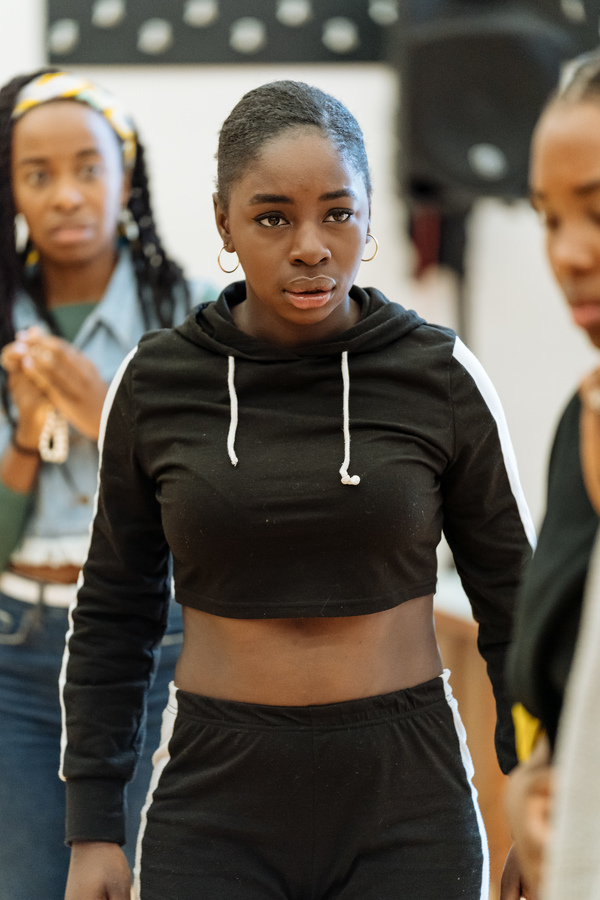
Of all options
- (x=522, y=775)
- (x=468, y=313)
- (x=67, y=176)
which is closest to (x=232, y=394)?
(x=522, y=775)

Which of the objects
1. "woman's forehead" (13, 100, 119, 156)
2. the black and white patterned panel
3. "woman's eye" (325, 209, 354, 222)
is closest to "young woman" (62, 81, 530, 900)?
"woman's eye" (325, 209, 354, 222)

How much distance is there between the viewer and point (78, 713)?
1.25m

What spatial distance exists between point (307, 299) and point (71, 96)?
0.81 m

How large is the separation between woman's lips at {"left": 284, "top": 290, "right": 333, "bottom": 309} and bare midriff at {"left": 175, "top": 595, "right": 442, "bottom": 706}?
324 millimetres

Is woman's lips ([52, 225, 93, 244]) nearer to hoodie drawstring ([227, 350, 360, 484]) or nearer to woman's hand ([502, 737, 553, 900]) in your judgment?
hoodie drawstring ([227, 350, 360, 484])

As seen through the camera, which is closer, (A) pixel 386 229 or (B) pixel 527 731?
(B) pixel 527 731

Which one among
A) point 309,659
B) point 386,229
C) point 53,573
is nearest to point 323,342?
point 309,659

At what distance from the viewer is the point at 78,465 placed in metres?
1.67

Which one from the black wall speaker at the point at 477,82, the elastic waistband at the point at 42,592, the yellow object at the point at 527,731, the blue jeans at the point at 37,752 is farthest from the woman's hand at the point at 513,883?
the black wall speaker at the point at 477,82

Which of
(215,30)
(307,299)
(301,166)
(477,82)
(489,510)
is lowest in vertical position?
(489,510)

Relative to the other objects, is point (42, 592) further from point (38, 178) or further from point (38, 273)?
point (38, 178)

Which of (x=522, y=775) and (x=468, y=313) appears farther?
(x=468, y=313)

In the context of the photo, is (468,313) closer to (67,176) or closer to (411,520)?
(67,176)

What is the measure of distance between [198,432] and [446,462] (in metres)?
0.27
